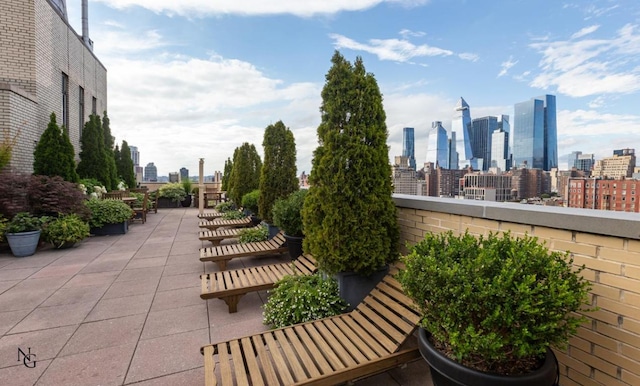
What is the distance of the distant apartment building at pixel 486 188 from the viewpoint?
307cm

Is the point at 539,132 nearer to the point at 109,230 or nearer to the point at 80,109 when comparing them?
the point at 109,230

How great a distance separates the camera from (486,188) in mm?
3312

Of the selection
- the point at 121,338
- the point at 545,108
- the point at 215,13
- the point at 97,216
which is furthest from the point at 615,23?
the point at 97,216

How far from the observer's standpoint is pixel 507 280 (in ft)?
4.98

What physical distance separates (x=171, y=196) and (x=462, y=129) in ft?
45.4

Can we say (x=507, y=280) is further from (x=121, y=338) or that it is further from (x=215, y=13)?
(x=215, y=13)

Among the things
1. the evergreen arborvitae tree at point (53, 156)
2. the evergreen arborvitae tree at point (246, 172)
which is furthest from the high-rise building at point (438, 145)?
the evergreen arborvitae tree at point (53, 156)

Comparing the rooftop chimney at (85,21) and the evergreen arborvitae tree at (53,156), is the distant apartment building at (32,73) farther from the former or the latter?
the rooftop chimney at (85,21)

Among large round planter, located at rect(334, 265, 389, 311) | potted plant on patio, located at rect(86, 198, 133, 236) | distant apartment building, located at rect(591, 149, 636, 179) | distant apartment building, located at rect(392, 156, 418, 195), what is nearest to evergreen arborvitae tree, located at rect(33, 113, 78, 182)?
potted plant on patio, located at rect(86, 198, 133, 236)

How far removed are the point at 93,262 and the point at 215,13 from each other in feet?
22.4

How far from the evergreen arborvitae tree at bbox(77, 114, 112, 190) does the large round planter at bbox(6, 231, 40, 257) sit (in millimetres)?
6369

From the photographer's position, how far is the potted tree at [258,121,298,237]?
6949mm

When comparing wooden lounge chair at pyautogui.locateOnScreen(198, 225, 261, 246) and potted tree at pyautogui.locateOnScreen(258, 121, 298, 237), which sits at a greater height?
potted tree at pyautogui.locateOnScreen(258, 121, 298, 237)

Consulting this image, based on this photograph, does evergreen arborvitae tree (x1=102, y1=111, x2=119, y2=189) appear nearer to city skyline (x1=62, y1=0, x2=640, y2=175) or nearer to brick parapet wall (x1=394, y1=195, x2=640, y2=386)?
city skyline (x1=62, y1=0, x2=640, y2=175)
